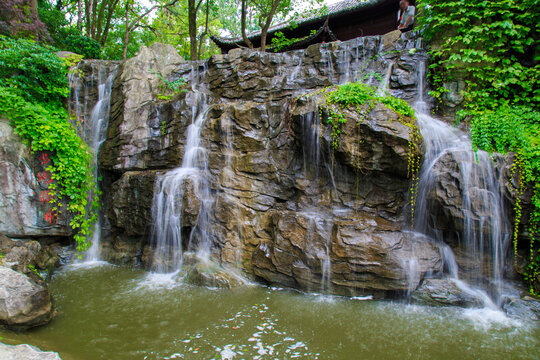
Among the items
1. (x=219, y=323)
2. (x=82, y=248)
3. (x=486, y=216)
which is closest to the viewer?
(x=219, y=323)

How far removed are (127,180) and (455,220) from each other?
24.4ft

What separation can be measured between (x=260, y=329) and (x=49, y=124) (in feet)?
22.8

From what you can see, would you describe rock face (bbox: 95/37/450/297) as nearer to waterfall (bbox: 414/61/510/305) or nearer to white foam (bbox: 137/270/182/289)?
waterfall (bbox: 414/61/510/305)

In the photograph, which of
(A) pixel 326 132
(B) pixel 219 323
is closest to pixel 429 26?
(A) pixel 326 132

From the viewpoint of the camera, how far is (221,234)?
22.2ft

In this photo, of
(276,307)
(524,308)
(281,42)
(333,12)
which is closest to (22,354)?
(276,307)

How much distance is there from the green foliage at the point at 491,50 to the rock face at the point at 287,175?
1006 millimetres

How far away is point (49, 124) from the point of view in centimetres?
727

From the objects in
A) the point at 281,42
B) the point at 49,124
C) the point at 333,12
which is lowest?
the point at 49,124

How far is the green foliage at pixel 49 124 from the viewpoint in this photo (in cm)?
714

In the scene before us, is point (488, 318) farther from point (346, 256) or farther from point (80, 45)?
point (80, 45)

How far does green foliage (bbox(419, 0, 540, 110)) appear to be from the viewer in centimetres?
685

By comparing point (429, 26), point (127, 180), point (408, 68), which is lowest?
point (127, 180)

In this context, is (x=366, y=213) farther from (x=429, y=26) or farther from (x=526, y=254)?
(x=429, y=26)
